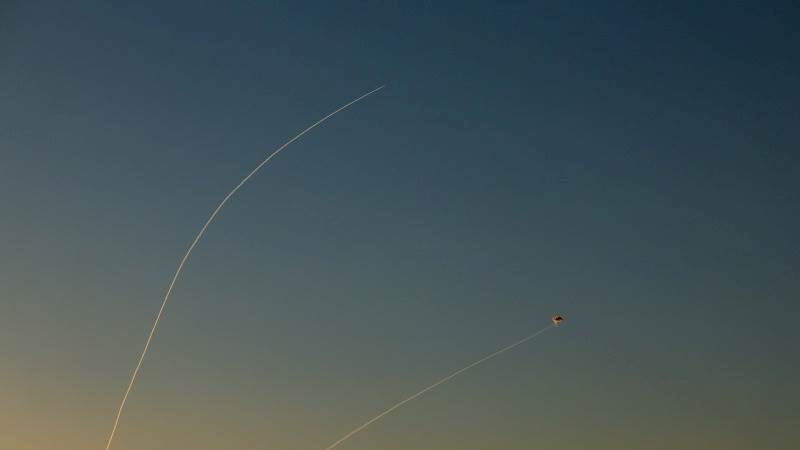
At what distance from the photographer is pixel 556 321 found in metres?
27.1

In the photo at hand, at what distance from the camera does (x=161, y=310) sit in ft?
88.5

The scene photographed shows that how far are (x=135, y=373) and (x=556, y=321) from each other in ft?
53.3

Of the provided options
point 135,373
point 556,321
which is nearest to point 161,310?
point 135,373

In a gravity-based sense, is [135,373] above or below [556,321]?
above

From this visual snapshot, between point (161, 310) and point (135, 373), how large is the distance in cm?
306

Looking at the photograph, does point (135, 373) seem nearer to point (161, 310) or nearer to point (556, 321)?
point (161, 310)

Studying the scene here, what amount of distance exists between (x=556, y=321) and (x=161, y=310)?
14743 mm

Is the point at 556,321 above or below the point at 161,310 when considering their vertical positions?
below

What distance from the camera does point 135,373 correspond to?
28.0 metres
